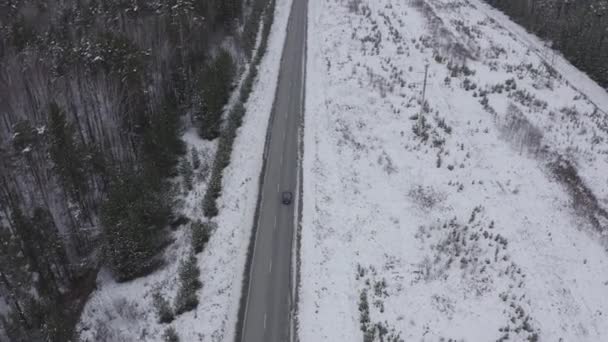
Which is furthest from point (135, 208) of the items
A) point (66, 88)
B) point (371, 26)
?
point (371, 26)

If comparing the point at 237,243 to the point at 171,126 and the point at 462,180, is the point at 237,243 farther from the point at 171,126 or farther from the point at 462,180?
the point at 462,180

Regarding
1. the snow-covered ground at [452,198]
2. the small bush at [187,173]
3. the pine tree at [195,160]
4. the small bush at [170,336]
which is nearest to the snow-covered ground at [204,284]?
the small bush at [170,336]

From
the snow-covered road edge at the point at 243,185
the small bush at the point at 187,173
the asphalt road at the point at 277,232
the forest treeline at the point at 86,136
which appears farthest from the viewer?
the small bush at the point at 187,173

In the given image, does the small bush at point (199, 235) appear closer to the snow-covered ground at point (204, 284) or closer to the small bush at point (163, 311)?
the snow-covered ground at point (204, 284)

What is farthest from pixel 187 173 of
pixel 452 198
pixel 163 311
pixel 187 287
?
pixel 452 198

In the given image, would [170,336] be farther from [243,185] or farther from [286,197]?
[243,185]
